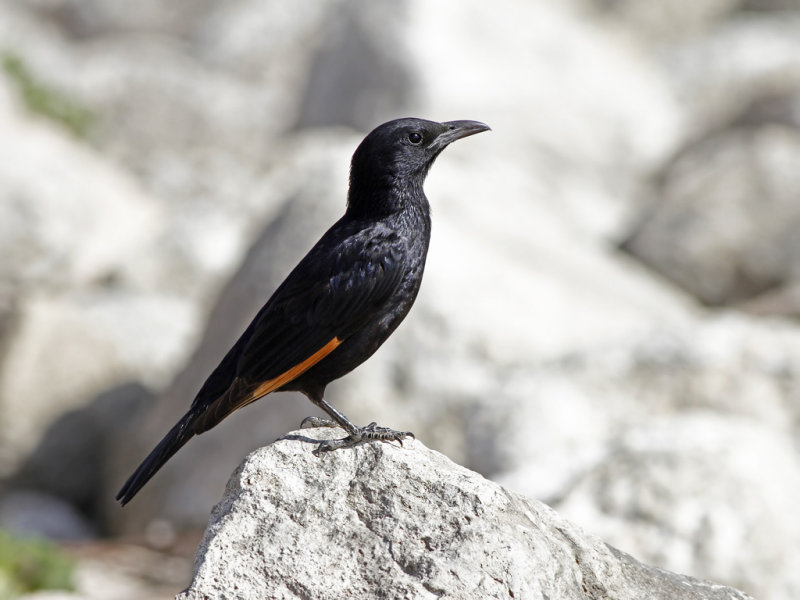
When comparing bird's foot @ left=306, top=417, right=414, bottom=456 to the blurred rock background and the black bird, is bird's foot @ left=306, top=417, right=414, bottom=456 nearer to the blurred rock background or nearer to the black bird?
the black bird

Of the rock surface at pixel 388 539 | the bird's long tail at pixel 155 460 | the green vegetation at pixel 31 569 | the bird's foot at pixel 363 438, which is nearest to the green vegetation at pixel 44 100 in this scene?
the green vegetation at pixel 31 569

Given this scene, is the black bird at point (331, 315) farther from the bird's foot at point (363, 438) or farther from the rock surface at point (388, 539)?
the rock surface at point (388, 539)

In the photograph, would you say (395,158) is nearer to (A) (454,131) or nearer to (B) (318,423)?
(A) (454,131)

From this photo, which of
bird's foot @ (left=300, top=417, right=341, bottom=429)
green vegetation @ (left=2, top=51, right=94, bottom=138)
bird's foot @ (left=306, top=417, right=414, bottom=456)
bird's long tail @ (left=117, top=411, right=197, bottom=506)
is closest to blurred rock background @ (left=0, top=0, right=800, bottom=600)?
green vegetation @ (left=2, top=51, right=94, bottom=138)

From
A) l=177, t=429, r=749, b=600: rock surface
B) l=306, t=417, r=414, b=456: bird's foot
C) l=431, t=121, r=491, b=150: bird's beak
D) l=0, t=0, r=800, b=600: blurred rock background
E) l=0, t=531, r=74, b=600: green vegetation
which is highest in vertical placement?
l=0, t=0, r=800, b=600: blurred rock background

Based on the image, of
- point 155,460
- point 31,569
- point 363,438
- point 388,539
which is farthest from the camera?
point 31,569

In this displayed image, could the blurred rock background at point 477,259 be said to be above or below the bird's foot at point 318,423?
above

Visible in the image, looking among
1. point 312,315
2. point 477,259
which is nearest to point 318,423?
point 312,315
